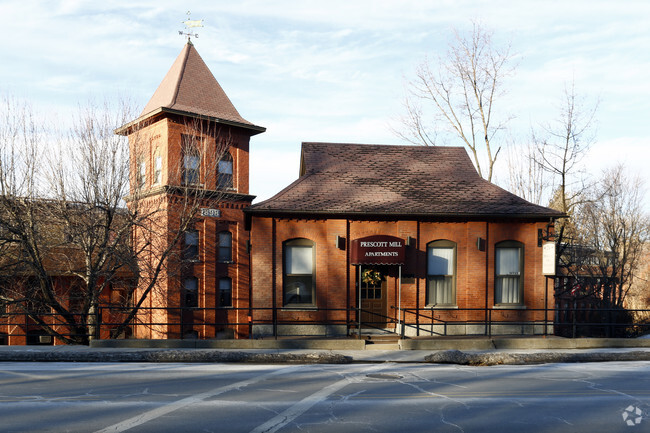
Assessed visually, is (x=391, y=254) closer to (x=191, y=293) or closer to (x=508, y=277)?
(x=508, y=277)

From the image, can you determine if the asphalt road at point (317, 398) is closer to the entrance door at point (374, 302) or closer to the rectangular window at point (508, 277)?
the entrance door at point (374, 302)

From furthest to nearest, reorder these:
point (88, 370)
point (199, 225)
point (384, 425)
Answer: point (199, 225)
point (88, 370)
point (384, 425)

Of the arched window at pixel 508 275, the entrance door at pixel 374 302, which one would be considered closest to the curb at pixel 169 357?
the entrance door at pixel 374 302

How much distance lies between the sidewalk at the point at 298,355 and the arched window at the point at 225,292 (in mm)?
15563

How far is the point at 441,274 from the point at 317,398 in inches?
439

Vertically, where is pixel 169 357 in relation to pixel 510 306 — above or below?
below

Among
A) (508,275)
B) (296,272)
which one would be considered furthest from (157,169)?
(508,275)

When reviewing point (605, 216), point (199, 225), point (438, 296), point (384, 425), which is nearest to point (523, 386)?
point (384, 425)

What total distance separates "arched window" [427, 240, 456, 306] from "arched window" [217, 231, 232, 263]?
1473cm

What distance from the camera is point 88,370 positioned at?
1255cm

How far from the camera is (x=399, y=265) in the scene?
19078mm

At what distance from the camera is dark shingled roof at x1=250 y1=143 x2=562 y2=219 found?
64.2ft

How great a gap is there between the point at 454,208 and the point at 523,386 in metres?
9.35

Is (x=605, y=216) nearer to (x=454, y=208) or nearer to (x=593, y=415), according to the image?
(x=454, y=208)
